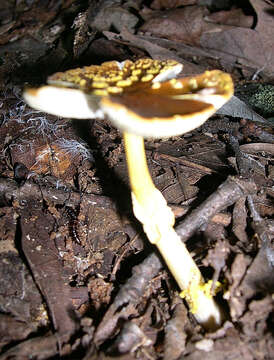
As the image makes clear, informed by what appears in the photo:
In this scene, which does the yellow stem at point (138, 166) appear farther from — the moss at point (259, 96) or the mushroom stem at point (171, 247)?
the moss at point (259, 96)

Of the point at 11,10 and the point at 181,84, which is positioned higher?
the point at 181,84

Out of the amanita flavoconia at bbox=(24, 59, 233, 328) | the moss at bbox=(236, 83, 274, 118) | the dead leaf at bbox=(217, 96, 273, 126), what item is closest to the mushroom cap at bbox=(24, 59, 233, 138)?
the amanita flavoconia at bbox=(24, 59, 233, 328)

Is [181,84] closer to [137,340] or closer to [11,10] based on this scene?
[137,340]

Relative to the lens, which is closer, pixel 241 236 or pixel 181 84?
pixel 181 84

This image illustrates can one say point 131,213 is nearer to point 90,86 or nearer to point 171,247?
point 171,247

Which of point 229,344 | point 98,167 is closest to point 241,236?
point 229,344

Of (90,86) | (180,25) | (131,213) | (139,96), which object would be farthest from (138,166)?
(180,25)
